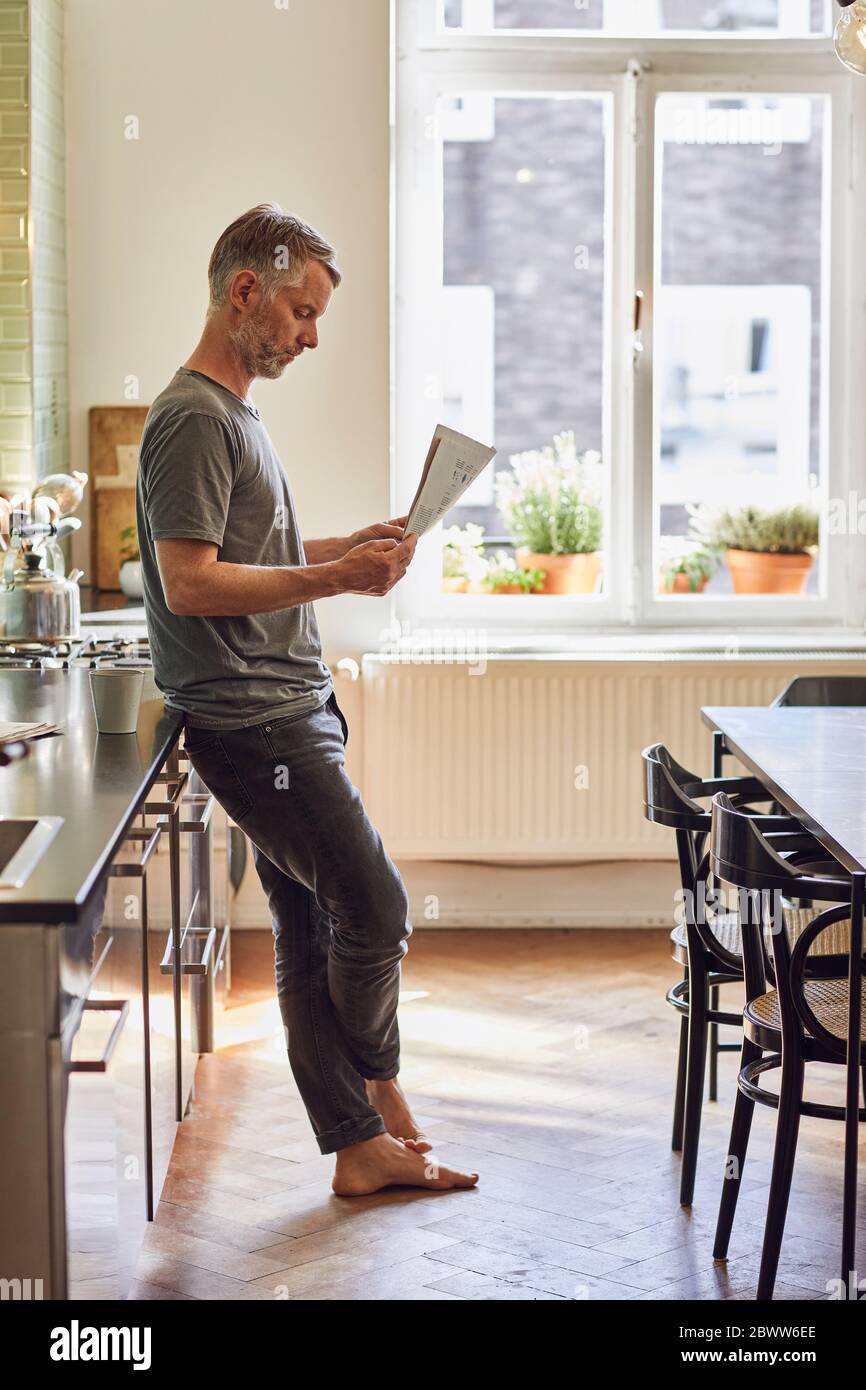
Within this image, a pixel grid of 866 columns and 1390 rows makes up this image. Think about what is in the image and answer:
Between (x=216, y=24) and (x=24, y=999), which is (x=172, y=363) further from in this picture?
(x=24, y=999)

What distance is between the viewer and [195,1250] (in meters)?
2.76

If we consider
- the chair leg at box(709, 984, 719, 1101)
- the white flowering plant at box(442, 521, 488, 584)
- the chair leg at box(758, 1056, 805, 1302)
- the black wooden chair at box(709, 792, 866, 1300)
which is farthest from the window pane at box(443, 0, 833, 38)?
the chair leg at box(758, 1056, 805, 1302)

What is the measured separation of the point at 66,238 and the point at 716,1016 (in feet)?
9.70

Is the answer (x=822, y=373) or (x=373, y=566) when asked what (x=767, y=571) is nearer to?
(x=822, y=373)

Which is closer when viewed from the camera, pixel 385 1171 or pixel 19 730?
pixel 19 730

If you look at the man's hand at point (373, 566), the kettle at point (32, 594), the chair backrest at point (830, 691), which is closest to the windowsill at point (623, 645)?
the chair backrest at point (830, 691)

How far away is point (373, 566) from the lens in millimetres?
2684

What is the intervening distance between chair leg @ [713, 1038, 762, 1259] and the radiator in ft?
6.62

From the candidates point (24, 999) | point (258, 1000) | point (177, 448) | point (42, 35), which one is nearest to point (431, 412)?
point (42, 35)

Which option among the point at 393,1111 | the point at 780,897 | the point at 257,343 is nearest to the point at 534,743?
the point at 393,1111

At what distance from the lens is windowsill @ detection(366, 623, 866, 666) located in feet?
15.5

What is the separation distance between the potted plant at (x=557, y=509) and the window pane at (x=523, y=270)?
53 mm

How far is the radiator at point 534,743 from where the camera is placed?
4680 millimetres

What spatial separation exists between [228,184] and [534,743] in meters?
1.85
